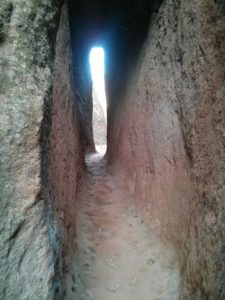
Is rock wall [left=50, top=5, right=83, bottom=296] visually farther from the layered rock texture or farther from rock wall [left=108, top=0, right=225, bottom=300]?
rock wall [left=108, top=0, right=225, bottom=300]

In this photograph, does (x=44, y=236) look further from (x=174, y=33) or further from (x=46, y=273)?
(x=174, y=33)

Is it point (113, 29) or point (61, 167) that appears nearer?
point (61, 167)

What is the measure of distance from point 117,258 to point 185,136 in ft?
5.67

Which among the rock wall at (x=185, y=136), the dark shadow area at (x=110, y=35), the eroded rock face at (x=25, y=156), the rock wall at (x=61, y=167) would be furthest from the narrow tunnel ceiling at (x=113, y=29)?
the eroded rock face at (x=25, y=156)

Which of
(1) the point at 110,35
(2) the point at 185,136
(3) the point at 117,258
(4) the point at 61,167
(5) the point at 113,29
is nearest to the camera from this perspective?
(2) the point at 185,136

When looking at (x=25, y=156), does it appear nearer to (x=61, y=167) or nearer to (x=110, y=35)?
(x=61, y=167)

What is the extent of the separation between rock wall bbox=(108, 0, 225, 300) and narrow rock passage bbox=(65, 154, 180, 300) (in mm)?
219

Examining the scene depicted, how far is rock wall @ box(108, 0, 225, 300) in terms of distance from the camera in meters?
2.43

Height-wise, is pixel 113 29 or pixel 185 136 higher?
pixel 113 29

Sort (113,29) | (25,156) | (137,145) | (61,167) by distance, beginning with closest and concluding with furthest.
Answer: (25,156) → (61,167) → (137,145) → (113,29)

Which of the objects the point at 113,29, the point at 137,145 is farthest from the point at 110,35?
the point at 137,145

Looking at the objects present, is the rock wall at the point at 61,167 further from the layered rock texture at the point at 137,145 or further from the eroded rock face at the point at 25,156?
the eroded rock face at the point at 25,156

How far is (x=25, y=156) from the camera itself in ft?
6.65

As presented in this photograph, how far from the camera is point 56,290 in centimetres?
206
